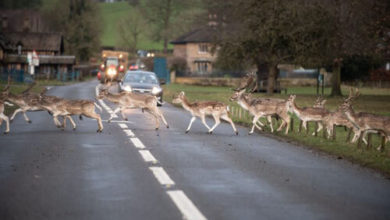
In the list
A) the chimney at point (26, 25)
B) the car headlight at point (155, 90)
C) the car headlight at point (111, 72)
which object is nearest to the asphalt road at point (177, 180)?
the car headlight at point (155, 90)

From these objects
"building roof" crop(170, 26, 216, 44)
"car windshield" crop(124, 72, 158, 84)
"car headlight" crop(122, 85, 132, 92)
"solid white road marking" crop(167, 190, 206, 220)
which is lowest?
"solid white road marking" crop(167, 190, 206, 220)

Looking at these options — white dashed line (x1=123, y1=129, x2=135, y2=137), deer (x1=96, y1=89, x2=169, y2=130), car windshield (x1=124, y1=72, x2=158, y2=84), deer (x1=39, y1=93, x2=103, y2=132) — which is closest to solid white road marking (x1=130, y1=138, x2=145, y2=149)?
white dashed line (x1=123, y1=129, x2=135, y2=137)

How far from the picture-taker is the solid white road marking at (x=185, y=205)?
8531 mm

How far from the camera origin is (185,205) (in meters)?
9.18

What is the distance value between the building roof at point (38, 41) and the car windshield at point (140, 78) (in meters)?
74.3

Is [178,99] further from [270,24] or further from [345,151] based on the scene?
[270,24]

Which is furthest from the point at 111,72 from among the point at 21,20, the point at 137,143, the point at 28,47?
the point at 21,20

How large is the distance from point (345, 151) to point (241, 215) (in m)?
8.32

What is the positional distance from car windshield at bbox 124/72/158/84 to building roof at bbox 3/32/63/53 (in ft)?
244

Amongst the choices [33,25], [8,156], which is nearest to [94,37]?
[33,25]

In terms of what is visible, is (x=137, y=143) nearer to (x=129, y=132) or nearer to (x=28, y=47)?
(x=129, y=132)

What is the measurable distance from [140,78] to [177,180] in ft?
79.7

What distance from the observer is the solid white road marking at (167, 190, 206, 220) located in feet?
28.0

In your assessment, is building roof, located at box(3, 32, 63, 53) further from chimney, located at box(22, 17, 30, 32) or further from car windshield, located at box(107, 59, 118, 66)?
car windshield, located at box(107, 59, 118, 66)
